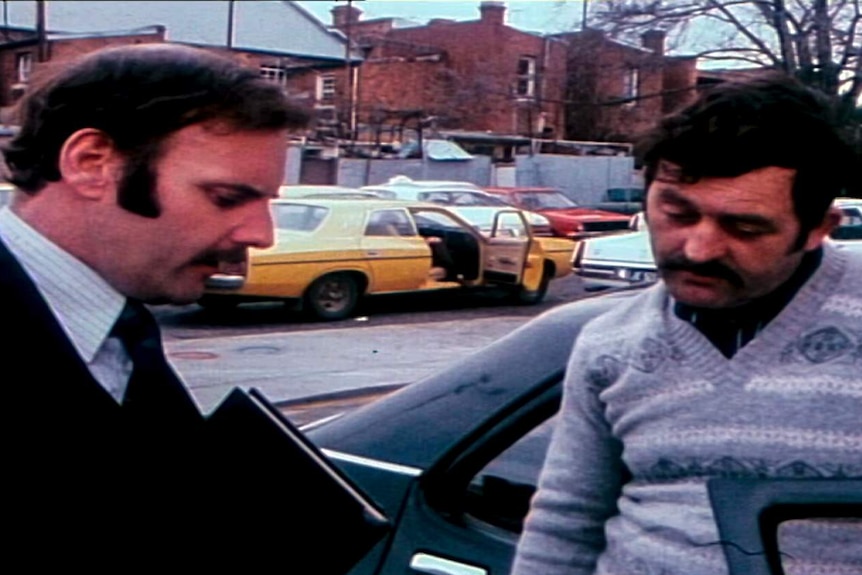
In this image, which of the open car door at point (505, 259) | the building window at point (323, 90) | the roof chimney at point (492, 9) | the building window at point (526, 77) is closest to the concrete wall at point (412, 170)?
the building window at point (526, 77)

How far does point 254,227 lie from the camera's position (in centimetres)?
174

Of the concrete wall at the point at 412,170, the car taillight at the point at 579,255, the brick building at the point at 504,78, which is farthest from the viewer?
the concrete wall at the point at 412,170

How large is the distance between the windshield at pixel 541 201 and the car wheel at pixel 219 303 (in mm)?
12256

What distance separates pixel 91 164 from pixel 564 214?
2467cm

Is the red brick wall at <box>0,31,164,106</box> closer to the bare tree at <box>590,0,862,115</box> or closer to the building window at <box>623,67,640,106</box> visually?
the bare tree at <box>590,0,862,115</box>

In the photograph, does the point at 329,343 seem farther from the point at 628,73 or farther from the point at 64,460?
the point at 64,460

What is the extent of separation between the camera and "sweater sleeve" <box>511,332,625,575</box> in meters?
2.13

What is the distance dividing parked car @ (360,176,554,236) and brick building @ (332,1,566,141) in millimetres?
1915

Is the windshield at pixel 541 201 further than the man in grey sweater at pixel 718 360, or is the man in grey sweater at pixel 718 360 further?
the windshield at pixel 541 201

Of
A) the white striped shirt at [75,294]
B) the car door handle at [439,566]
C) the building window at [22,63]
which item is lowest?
the car door handle at [439,566]

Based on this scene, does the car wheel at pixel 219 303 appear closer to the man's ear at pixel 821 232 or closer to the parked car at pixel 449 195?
the parked car at pixel 449 195

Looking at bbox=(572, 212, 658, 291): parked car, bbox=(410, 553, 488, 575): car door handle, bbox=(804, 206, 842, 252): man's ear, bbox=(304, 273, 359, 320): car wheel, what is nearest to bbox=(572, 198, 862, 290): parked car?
bbox=(572, 212, 658, 291): parked car

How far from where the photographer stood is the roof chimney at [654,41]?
24.8 feet

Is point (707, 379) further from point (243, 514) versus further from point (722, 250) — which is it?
point (243, 514)
